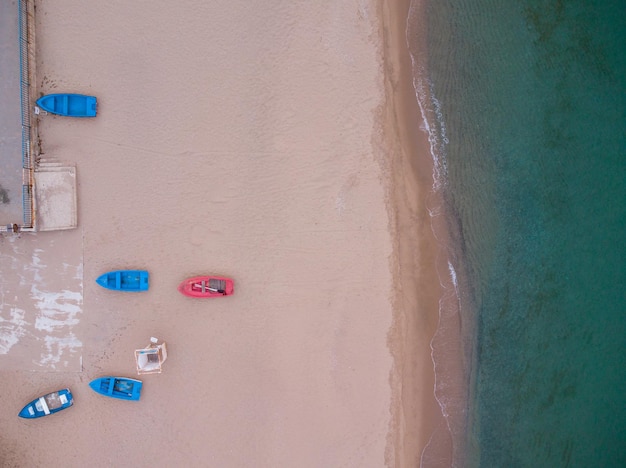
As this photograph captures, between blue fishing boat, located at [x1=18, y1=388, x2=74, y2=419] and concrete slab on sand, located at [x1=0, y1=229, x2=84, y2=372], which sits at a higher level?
concrete slab on sand, located at [x1=0, y1=229, x2=84, y2=372]

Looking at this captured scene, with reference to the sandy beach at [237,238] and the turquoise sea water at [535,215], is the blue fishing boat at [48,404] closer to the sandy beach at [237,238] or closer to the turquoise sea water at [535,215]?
the sandy beach at [237,238]

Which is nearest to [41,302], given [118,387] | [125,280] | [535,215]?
[125,280]

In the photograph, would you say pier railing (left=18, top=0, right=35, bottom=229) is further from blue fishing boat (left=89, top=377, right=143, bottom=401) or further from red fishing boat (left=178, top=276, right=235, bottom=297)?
blue fishing boat (left=89, top=377, right=143, bottom=401)

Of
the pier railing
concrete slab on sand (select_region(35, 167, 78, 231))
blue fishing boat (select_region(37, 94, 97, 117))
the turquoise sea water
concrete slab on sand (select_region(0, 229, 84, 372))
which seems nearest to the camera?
the pier railing

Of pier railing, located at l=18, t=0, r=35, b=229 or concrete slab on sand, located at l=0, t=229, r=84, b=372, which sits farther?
concrete slab on sand, located at l=0, t=229, r=84, b=372

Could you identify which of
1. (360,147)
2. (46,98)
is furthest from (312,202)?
(46,98)

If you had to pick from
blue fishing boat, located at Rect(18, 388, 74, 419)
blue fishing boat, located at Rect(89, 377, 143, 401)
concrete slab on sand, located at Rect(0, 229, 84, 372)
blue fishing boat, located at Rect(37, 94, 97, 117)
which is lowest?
blue fishing boat, located at Rect(18, 388, 74, 419)

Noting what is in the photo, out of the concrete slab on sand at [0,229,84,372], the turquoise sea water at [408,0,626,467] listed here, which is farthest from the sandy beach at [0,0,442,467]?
the turquoise sea water at [408,0,626,467]
